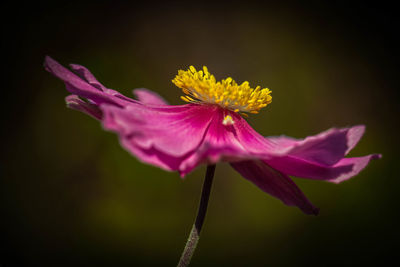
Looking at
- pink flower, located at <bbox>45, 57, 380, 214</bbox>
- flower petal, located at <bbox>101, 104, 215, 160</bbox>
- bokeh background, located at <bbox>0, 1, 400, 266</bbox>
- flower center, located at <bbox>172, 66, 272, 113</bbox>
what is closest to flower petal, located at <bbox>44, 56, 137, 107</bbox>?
pink flower, located at <bbox>45, 57, 380, 214</bbox>

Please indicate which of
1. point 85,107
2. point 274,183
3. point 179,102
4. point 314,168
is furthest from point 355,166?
point 179,102

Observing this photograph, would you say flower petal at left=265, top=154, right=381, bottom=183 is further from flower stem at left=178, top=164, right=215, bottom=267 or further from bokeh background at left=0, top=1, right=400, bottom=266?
bokeh background at left=0, top=1, right=400, bottom=266

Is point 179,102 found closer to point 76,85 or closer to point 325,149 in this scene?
point 76,85

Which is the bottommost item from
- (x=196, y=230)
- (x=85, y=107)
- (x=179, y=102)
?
(x=196, y=230)

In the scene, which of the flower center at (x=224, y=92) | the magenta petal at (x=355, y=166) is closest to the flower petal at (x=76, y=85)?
the flower center at (x=224, y=92)

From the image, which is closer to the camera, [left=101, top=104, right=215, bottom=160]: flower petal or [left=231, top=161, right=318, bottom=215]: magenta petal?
[left=101, top=104, right=215, bottom=160]: flower petal

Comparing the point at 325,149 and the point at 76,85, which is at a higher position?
the point at 325,149

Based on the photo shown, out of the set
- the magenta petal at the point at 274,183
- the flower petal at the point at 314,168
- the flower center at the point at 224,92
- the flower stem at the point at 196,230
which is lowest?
the flower stem at the point at 196,230

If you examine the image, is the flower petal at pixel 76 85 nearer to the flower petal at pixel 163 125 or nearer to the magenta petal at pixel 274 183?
the flower petal at pixel 163 125
